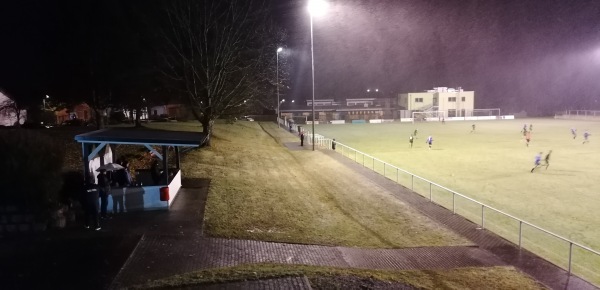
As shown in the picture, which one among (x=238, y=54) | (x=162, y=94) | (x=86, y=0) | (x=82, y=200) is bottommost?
(x=82, y=200)

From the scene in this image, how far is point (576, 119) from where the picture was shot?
282 ft

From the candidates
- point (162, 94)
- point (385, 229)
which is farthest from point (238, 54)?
point (385, 229)

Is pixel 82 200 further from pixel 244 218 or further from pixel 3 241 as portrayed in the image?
pixel 244 218

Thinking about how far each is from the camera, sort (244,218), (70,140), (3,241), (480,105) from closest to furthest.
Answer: (3,241)
(244,218)
(70,140)
(480,105)

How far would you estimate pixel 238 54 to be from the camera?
92.8ft

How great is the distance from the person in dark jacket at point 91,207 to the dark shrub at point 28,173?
796 millimetres

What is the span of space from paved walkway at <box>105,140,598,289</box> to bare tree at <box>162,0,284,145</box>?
1524 cm

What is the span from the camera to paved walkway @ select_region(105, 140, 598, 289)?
8.36 metres

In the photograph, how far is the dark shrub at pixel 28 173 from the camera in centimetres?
1030

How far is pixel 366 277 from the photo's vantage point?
821 centimetres

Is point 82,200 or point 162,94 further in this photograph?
point 162,94

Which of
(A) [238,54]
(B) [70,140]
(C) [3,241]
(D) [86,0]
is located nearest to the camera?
(C) [3,241]

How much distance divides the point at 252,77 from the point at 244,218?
65.4ft

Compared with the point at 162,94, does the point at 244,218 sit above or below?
below
